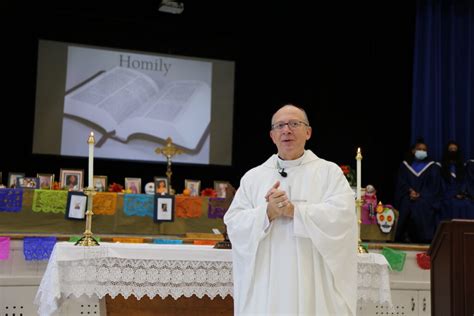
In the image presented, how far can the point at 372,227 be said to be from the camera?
806 centimetres

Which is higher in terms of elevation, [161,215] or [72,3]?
[72,3]

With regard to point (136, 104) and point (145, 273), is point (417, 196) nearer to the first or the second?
point (136, 104)

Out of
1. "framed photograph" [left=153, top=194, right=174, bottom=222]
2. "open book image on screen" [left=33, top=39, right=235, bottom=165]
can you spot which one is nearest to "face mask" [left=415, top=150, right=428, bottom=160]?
"open book image on screen" [left=33, top=39, right=235, bottom=165]

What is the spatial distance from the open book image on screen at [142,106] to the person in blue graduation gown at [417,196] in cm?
303

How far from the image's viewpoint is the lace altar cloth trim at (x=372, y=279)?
13.7ft

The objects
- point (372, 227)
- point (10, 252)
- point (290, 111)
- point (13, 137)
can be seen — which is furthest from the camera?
point (13, 137)

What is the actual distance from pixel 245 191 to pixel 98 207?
4166 mm

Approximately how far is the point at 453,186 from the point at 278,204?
642 centimetres

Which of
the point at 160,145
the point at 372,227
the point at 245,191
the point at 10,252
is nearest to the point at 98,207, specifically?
the point at 10,252

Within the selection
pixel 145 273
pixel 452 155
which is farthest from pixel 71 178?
pixel 452 155

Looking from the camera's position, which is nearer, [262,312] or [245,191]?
[262,312]

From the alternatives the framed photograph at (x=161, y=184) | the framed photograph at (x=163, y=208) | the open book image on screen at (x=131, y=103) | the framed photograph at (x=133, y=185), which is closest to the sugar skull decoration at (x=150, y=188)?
the framed photograph at (x=161, y=184)

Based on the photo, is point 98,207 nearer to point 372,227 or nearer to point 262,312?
point 372,227

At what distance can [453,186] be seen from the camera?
901 centimetres
